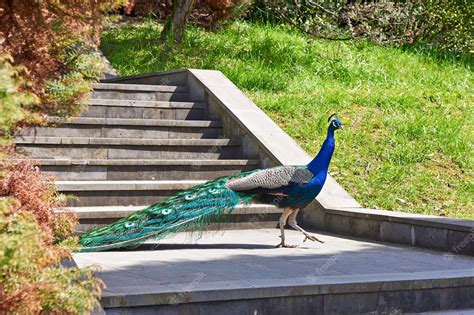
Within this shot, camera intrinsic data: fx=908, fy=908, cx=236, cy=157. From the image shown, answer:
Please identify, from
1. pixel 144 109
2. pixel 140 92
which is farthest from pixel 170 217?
pixel 140 92

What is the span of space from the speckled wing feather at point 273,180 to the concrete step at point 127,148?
2.58 m

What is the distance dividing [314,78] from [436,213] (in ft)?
15.5

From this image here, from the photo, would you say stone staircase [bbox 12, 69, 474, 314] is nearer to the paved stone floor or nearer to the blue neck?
the paved stone floor

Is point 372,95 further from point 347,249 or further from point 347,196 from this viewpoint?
point 347,249

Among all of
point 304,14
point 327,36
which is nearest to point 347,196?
point 327,36

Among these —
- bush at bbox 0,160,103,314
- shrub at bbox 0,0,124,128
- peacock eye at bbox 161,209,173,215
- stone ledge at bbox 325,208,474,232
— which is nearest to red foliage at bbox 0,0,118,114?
shrub at bbox 0,0,124,128

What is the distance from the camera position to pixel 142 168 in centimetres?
1034

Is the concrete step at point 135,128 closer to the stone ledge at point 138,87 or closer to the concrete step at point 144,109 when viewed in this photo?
the concrete step at point 144,109

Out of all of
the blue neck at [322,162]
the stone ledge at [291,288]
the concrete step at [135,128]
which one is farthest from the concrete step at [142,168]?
the stone ledge at [291,288]

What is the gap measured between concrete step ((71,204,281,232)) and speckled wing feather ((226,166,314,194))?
57 cm

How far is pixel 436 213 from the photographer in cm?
1019

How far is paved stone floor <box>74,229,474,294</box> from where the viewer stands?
257 inches

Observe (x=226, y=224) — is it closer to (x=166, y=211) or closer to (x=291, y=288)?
(x=166, y=211)

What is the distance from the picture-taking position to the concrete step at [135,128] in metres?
11.0
